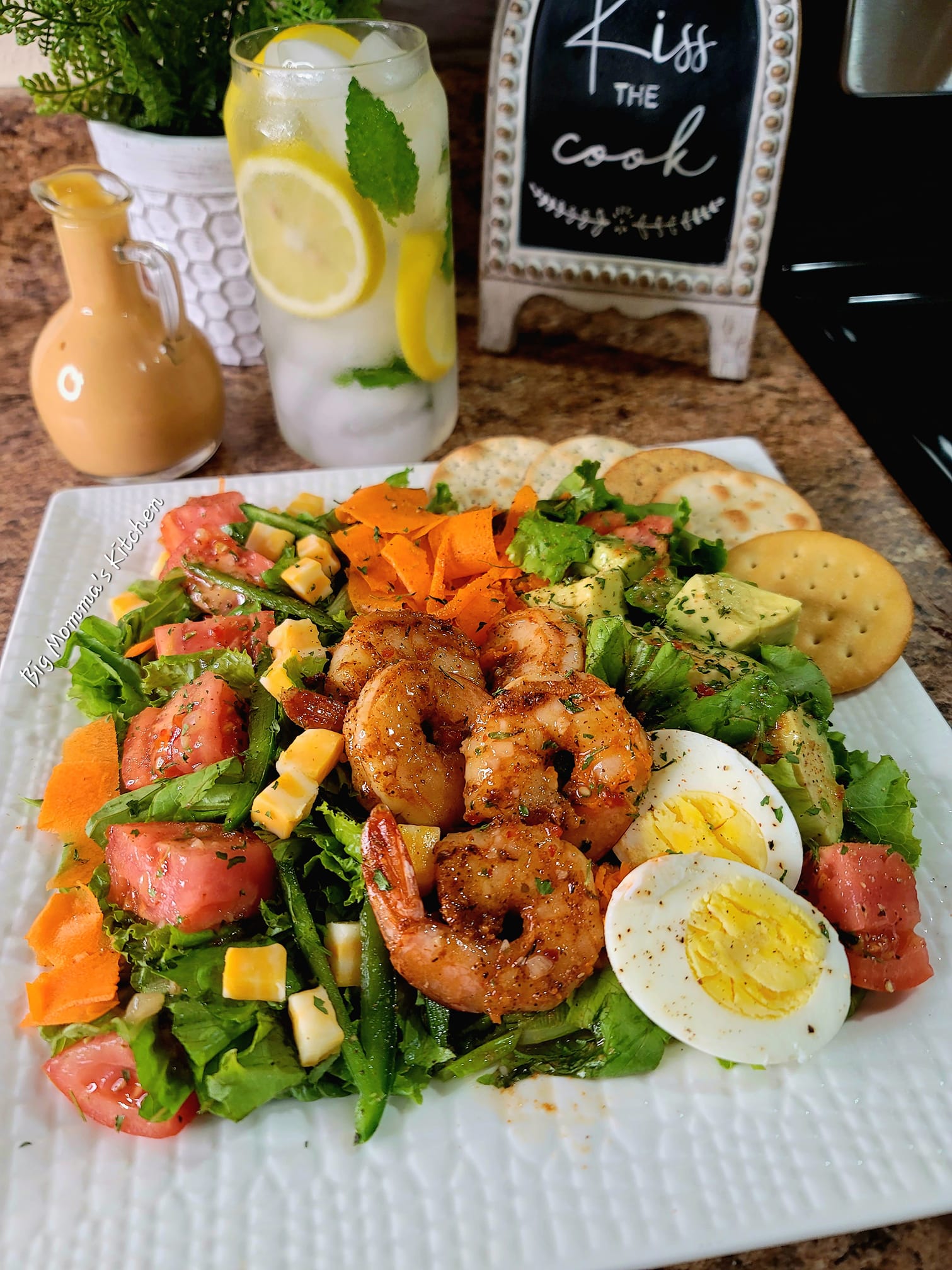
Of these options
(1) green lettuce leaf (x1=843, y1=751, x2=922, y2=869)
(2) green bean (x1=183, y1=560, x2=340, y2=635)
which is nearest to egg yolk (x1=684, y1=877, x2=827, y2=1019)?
(1) green lettuce leaf (x1=843, y1=751, x2=922, y2=869)

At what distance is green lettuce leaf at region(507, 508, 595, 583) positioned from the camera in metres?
2.01

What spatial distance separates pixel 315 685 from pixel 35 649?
67 centimetres

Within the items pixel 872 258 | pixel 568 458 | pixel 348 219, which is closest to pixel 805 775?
pixel 568 458

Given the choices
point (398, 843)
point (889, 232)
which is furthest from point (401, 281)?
point (889, 232)

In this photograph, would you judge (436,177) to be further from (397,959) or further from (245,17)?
(397,959)

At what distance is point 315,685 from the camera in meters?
1.76

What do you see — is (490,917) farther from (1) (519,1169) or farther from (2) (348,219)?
(2) (348,219)

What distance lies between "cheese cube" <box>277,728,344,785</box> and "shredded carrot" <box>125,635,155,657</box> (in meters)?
0.59

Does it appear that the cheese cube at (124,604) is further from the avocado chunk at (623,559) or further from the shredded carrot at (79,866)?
the avocado chunk at (623,559)

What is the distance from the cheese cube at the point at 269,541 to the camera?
217 cm

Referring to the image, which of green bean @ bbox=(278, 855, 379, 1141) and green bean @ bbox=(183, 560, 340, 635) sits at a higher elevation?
green bean @ bbox=(183, 560, 340, 635)

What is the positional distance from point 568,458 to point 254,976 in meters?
1.56

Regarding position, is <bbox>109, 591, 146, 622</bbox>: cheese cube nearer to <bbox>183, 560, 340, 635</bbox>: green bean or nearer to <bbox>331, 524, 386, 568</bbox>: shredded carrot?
<bbox>183, 560, 340, 635</bbox>: green bean

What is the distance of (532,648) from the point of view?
1.72 meters
